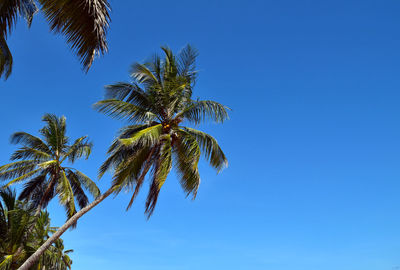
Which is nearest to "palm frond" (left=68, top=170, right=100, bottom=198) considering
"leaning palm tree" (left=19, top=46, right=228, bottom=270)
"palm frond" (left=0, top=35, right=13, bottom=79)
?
"leaning palm tree" (left=19, top=46, right=228, bottom=270)

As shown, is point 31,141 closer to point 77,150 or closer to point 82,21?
point 77,150

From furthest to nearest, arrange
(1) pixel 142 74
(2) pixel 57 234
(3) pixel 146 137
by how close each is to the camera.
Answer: (1) pixel 142 74 < (3) pixel 146 137 < (2) pixel 57 234

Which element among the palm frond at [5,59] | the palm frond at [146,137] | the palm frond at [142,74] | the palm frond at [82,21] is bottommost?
the palm frond at [82,21]

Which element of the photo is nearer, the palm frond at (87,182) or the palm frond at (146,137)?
the palm frond at (146,137)

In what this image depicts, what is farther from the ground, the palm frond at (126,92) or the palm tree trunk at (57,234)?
the palm frond at (126,92)

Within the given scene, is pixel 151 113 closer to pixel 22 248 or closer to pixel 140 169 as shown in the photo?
pixel 140 169

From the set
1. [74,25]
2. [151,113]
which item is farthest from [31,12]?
[151,113]

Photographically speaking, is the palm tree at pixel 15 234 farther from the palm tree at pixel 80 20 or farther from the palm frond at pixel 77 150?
the palm tree at pixel 80 20

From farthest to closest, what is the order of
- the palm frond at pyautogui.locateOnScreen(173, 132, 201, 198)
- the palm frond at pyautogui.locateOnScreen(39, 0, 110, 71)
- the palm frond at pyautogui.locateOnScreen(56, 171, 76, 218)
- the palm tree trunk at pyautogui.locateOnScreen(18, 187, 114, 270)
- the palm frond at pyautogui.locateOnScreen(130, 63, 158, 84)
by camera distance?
the palm frond at pyautogui.locateOnScreen(56, 171, 76, 218)
the palm frond at pyautogui.locateOnScreen(130, 63, 158, 84)
the palm frond at pyautogui.locateOnScreen(173, 132, 201, 198)
the palm tree trunk at pyautogui.locateOnScreen(18, 187, 114, 270)
the palm frond at pyautogui.locateOnScreen(39, 0, 110, 71)

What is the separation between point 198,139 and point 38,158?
33.7 feet

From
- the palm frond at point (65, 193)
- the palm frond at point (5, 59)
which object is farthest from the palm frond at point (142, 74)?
the palm frond at point (5, 59)

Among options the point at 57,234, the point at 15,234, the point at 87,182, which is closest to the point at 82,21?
the point at 57,234

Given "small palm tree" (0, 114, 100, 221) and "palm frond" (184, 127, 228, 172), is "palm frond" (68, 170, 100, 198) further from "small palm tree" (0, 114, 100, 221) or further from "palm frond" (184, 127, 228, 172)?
"palm frond" (184, 127, 228, 172)

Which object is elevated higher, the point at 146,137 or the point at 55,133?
the point at 55,133
